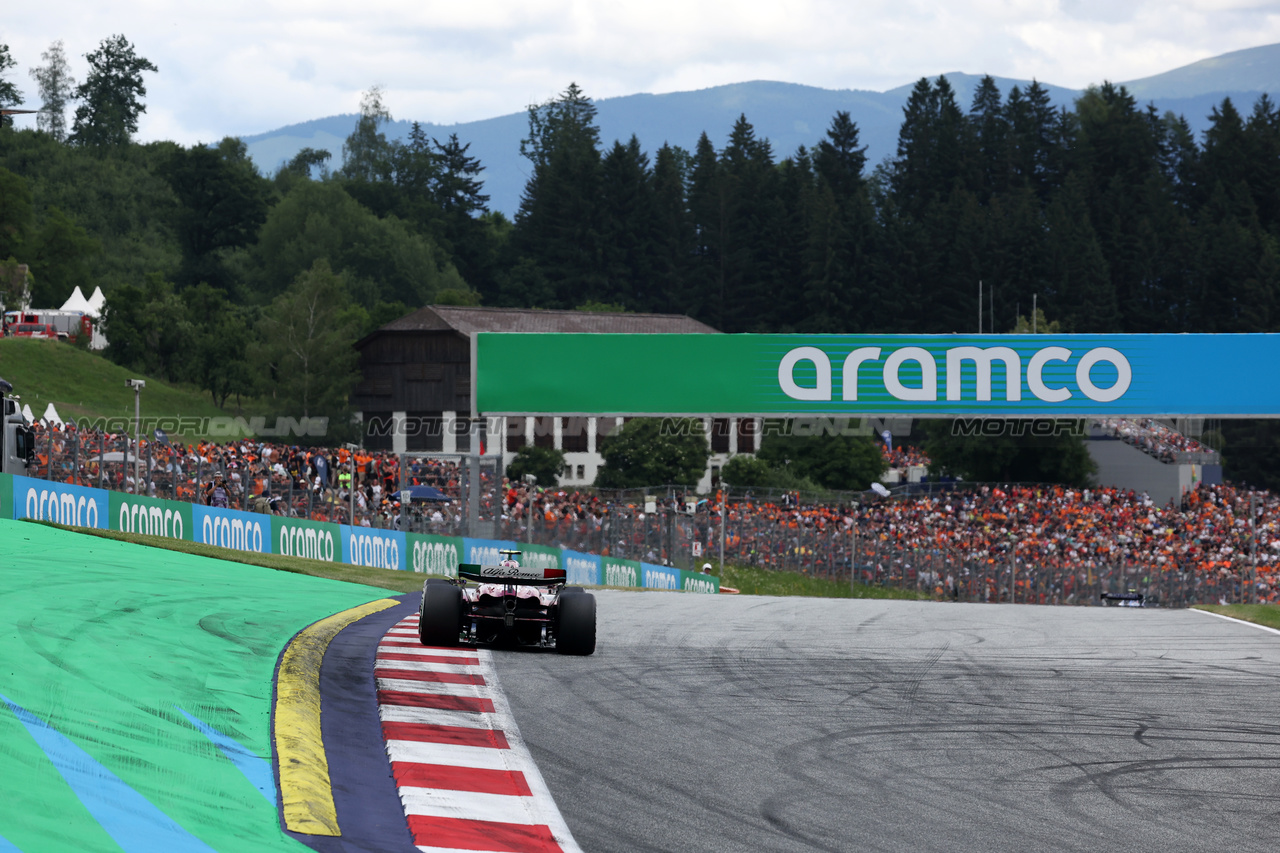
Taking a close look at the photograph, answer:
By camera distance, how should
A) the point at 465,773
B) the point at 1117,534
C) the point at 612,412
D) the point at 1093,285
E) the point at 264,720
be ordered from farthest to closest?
the point at 1093,285
the point at 1117,534
the point at 612,412
the point at 264,720
the point at 465,773

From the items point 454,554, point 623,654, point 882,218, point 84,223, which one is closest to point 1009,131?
point 882,218

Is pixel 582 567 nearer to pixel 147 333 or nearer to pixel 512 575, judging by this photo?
pixel 512 575

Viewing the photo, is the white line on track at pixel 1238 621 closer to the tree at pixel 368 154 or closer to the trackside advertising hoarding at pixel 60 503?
the trackside advertising hoarding at pixel 60 503

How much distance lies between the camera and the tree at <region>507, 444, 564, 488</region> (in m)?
70.9

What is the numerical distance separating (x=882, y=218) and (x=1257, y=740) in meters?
108

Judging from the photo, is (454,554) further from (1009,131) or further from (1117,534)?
(1009,131)

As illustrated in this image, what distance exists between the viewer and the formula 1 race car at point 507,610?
11031 mm

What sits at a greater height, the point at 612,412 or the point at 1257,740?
the point at 612,412

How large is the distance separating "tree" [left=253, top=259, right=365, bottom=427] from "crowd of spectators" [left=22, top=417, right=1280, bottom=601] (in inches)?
1405

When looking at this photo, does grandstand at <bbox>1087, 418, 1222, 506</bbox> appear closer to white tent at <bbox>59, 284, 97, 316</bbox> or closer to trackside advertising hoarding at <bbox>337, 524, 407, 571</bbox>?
trackside advertising hoarding at <bbox>337, 524, 407, 571</bbox>

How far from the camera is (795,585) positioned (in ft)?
117

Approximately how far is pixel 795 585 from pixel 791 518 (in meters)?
1.84

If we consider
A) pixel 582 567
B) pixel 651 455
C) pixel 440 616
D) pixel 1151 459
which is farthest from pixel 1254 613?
pixel 651 455

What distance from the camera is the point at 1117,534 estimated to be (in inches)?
1702
